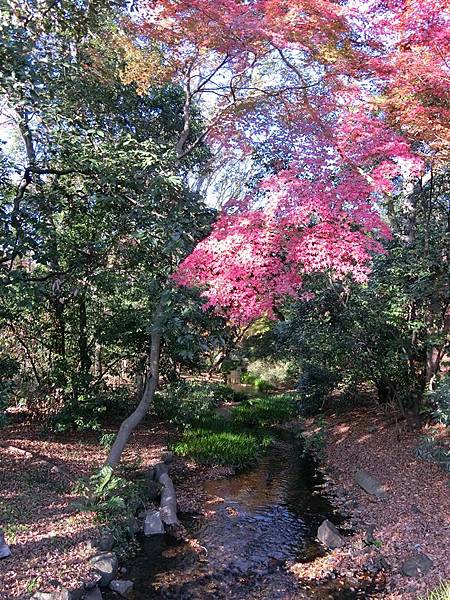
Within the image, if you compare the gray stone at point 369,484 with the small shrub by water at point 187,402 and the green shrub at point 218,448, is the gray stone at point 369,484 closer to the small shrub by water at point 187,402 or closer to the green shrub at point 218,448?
the green shrub at point 218,448

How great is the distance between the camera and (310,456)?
31.5 feet

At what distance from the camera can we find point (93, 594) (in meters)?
4.12

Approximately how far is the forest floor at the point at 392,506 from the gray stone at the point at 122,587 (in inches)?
70.1

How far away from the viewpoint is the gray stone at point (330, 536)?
5.45 m

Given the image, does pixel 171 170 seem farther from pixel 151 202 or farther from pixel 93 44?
pixel 93 44

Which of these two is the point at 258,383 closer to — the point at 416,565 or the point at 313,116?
the point at 313,116

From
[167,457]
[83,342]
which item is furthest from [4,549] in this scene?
[83,342]

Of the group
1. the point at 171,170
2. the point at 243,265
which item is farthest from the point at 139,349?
the point at 243,265

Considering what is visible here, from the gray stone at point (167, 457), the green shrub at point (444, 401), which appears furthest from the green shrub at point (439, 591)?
the gray stone at point (167, 457)

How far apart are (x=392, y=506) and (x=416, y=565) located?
165cm

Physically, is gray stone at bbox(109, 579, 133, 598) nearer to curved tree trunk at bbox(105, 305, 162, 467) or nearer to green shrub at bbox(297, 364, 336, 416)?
curved tree trunk at bbox(105, 305, 162, 467)

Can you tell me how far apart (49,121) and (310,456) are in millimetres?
7923

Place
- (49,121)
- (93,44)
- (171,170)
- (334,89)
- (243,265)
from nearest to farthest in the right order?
(243,265) < (171,170) < (49,121) < (334,89) < (93,44)

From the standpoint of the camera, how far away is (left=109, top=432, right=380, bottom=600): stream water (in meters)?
4.53
